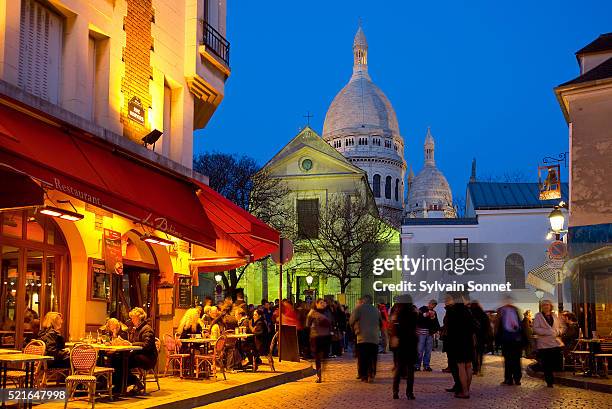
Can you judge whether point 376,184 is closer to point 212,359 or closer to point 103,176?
point 212,359

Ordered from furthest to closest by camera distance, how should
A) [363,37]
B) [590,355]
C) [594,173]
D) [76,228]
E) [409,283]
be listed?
[363,37], [409,283], [594,173], [590,355], [76,228]

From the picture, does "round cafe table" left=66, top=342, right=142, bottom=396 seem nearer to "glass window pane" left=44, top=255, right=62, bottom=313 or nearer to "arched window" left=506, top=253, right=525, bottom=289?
"glass window pane" left=44, top=255, right=62, bottom=313

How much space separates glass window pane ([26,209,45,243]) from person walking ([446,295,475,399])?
23.0 ft

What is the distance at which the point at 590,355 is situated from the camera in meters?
18.9

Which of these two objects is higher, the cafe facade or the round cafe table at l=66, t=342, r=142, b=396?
the cafe facade

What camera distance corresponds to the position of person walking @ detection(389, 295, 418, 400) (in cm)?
1418

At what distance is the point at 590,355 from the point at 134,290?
10.2 metres

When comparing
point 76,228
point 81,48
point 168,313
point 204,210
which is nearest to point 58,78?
point 81,48

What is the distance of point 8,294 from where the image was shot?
42.0 ft

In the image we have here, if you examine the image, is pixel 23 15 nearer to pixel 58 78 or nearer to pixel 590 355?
pixel 58 78

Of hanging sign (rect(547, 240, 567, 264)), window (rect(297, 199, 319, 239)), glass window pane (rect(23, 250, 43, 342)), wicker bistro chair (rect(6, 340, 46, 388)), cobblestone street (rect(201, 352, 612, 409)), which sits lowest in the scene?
cobblestone street (rect(201, 352, 612, 409))

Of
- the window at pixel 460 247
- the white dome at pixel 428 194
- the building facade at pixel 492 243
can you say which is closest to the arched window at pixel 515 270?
the building facade at pixel 492 243

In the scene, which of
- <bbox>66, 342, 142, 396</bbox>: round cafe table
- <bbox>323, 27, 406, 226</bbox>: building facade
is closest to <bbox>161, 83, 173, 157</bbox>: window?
<bbox>66, 342, 142, 396</bbox>: round cafe table

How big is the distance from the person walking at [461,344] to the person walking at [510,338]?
2872 mm
